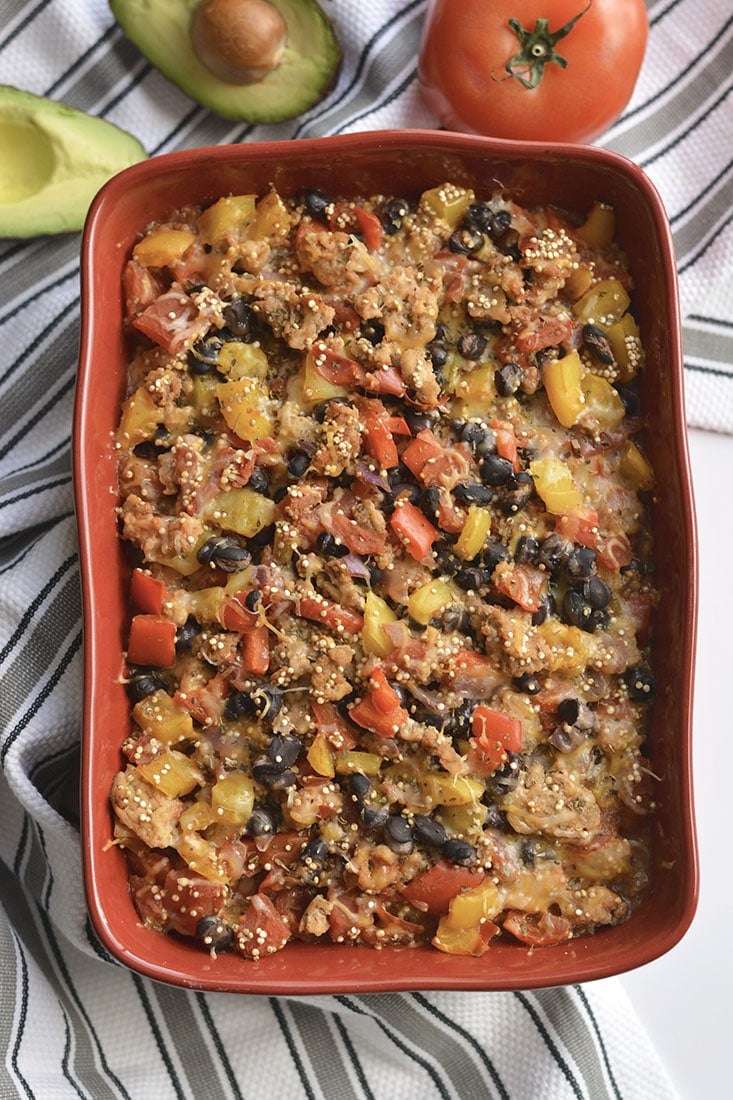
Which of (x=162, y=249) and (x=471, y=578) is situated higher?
(x=162, y=249)

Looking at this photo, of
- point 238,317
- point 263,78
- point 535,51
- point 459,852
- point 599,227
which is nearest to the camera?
point 459,852

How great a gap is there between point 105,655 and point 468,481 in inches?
37.1

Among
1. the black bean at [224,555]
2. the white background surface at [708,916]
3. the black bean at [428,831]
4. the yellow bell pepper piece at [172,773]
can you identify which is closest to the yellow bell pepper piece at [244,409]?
the black bean at [224,555]

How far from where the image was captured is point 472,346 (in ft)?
8.64

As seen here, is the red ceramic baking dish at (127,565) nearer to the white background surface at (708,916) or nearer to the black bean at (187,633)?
the black bean at (187,633)

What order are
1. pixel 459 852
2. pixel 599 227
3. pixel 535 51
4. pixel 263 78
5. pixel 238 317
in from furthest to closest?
pixel 263 78 < pixel 535 51 < pixel 599 227 < pixel 238 317 < pixel 459 852

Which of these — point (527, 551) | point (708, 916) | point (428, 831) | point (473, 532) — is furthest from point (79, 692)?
point (708, 916)

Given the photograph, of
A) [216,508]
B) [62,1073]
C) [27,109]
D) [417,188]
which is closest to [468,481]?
[216,508]

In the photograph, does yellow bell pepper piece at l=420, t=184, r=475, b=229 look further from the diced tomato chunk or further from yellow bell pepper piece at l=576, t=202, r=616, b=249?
the diced tomato chunk

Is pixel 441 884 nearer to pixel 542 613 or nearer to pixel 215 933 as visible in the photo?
pixel 215 933

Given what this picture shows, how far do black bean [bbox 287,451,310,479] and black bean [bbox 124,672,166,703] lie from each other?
591 mm

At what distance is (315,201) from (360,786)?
56.3 inches

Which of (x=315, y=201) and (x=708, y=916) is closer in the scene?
(x=315, y=201)

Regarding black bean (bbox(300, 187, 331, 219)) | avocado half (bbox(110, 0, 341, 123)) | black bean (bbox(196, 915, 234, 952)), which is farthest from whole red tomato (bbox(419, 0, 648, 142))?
black bean (bbox(196, 915, 234, 952))
